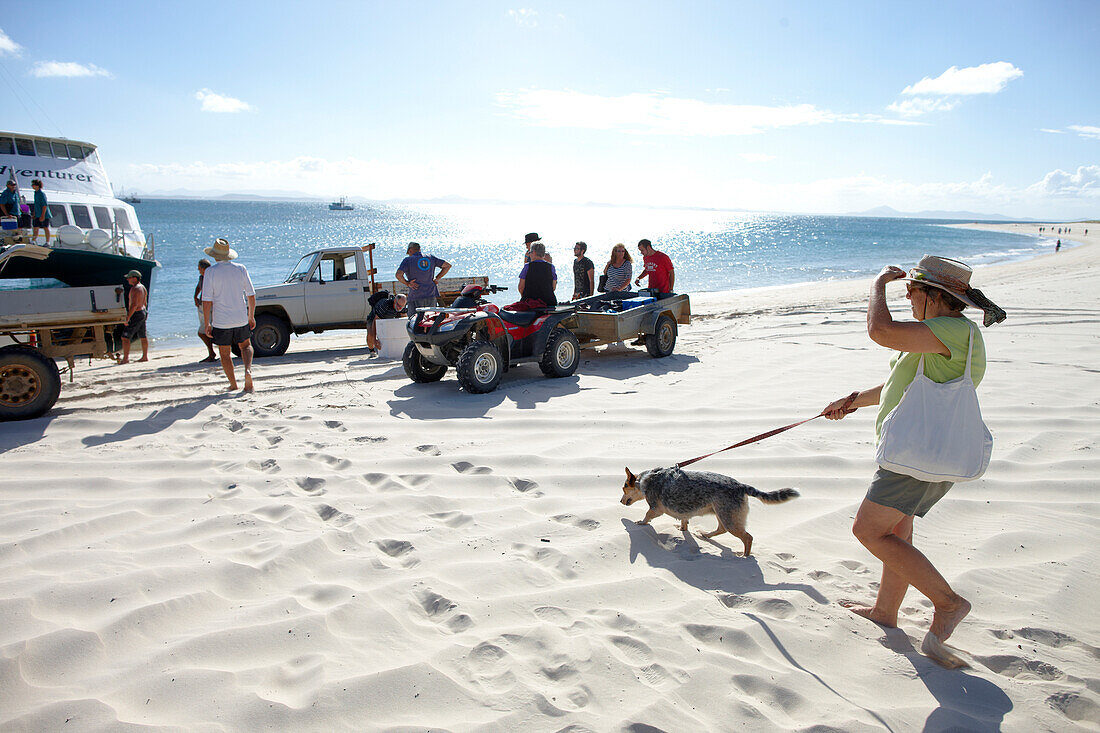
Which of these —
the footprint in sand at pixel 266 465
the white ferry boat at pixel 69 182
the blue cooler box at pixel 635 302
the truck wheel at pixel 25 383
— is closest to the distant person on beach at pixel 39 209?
the white ferry boat at pixel 69 182

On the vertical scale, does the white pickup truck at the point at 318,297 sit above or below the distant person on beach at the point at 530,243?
below

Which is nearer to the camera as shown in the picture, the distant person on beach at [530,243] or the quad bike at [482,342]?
the quad bike at [482,342]

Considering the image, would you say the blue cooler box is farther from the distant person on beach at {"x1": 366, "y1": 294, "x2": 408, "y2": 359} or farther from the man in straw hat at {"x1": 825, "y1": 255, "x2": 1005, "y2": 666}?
the man in straw hat at {"x1": 825, "y1": 255, "x2": 1005, "y2": 666}

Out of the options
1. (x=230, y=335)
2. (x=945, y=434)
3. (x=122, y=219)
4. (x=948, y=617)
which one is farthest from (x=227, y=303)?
(x=122, y=219)

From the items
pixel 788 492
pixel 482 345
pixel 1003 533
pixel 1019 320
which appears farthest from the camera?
pixel 1019 320

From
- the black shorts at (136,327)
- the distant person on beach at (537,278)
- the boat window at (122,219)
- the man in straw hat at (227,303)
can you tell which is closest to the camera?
the man in straw hat at (227,303)

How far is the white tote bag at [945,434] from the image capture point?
7.95 ft

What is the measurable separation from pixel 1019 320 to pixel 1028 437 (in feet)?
23.8

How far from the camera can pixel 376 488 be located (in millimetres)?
4293

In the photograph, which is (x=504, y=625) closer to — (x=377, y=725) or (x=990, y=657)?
(x=377, y=725)

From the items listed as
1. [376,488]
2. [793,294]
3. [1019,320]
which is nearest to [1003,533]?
[376,488]

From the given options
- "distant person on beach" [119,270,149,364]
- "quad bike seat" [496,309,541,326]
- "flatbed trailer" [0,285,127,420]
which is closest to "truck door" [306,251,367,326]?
"distant person on beach" [119,270,149,364]

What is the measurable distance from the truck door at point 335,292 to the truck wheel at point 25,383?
5736mm

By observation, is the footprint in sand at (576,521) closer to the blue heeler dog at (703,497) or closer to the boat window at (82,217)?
the blue heeler dog at (703,497)
